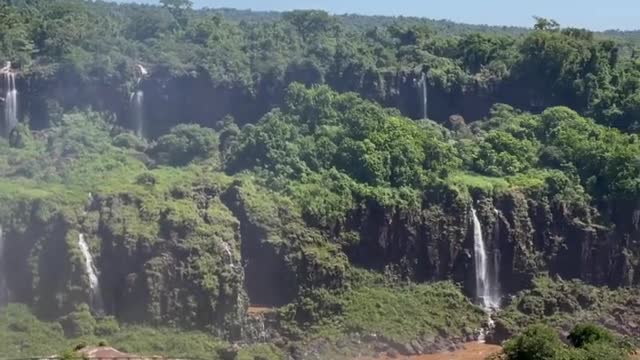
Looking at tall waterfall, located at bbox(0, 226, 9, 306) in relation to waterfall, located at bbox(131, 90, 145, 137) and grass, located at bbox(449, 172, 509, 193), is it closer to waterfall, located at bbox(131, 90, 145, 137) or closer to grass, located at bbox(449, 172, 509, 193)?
waterfall, located at bbox(131, 90, 145, 137)

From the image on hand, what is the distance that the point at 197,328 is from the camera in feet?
109

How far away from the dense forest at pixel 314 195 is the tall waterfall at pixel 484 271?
3.2 inches

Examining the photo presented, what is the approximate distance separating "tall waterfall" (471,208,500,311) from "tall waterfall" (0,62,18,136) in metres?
18.5

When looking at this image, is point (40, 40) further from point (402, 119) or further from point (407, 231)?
point (407, 231)

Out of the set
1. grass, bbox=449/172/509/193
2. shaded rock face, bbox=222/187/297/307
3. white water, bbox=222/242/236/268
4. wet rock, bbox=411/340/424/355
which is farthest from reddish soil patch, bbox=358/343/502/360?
grass, bbox=449/172/509/193

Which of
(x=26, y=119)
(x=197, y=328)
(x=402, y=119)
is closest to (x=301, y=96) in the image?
(x=402, y=119)

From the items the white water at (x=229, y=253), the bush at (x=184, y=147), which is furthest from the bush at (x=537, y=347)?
the bush at (x=184, y=147)

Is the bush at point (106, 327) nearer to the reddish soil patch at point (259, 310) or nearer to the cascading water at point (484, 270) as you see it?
the reddish soil patch at point (259, 310)

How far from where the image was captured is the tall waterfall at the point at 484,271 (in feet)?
126

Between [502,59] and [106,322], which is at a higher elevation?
[502,59]

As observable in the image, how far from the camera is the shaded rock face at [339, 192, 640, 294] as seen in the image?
38031mm

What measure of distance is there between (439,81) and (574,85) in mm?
5828

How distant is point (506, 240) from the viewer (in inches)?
1526

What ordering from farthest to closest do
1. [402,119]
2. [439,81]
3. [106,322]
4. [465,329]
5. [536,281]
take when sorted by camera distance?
[439,81], [402,119], [536,281], [465,329], [106,322]
